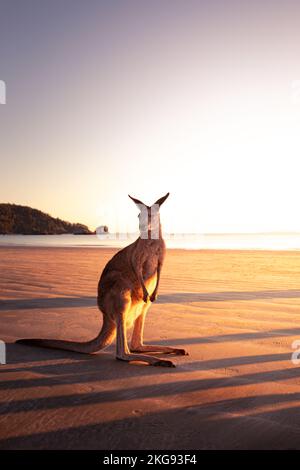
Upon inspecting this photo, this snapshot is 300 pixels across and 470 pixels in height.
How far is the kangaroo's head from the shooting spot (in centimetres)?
343

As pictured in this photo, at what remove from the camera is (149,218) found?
3.45 metres

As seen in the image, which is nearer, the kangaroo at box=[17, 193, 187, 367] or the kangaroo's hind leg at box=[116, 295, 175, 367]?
the kangaroo's hind leg at box=[116, 295, 175, 367]

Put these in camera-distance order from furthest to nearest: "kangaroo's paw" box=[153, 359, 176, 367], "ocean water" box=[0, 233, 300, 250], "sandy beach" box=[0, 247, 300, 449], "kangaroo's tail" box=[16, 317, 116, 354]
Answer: "ocean water" box=[0, 233, 300, 250]
"kangaroo's tail" box=[16, 317, 116, 354]
"kangaroo's paw" box=[153, 359, 176, 367]
"sandy beach" box=[0, 247, 300, 449]

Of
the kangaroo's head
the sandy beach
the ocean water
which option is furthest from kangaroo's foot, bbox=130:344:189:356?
the ocean water

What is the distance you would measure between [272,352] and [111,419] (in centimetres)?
188

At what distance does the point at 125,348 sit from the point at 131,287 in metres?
0.48

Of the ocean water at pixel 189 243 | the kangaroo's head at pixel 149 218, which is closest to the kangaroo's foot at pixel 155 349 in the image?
the kangaroo's head at pixel 149 218

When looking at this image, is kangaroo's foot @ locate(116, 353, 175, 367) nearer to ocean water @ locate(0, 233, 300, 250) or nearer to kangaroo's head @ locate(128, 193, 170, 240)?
kangaroo's head @ locate(128, 193, 170, 240)

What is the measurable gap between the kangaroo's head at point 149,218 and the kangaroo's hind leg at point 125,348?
53 centimetres

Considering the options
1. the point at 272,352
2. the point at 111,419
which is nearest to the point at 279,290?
the point at 272,352

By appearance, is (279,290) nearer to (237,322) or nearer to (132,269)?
(237,322)

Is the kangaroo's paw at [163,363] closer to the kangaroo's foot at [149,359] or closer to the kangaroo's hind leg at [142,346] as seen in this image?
the kangaroo's foot at [149,359]

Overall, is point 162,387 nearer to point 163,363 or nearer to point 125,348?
point 163,363
